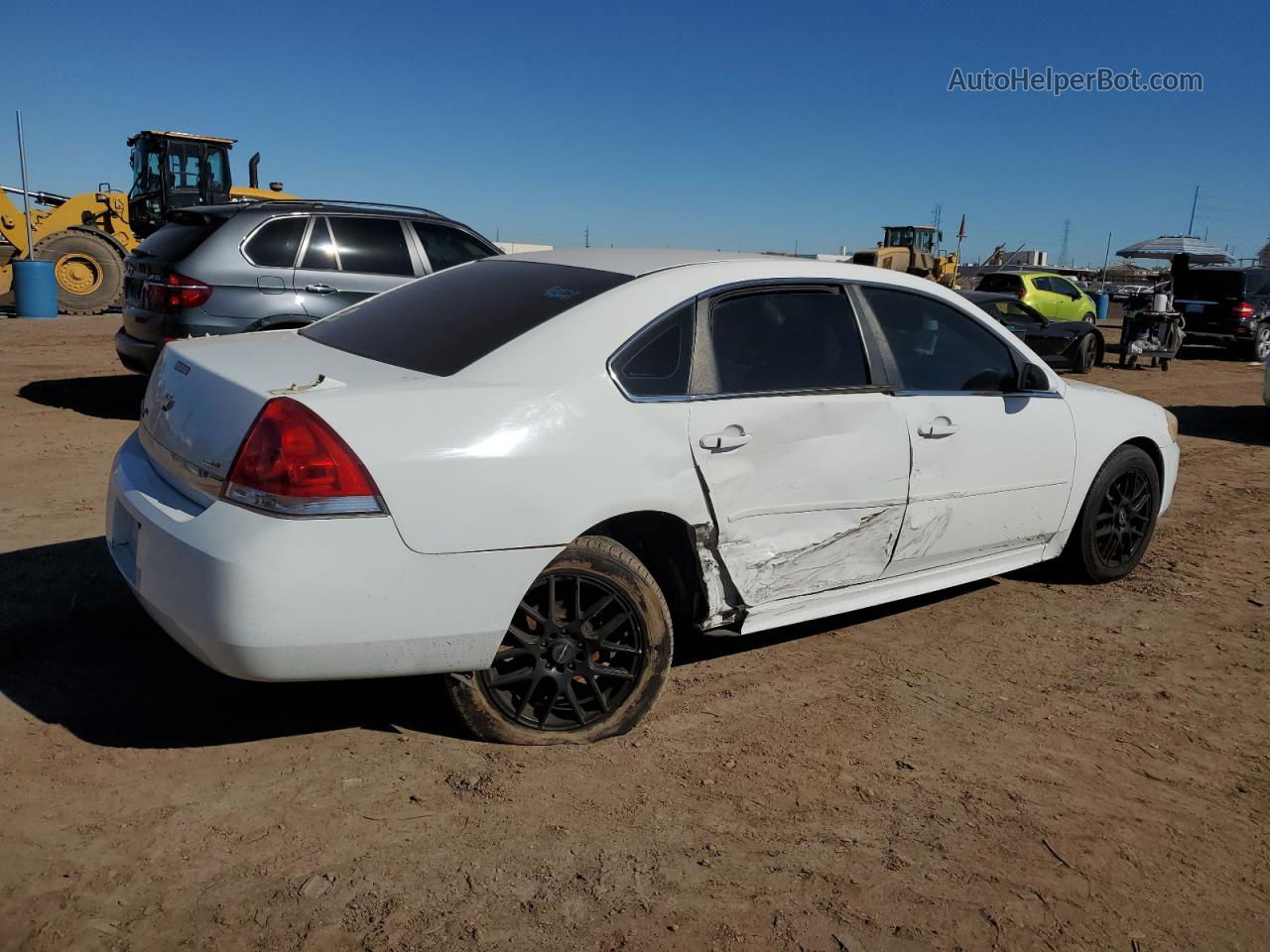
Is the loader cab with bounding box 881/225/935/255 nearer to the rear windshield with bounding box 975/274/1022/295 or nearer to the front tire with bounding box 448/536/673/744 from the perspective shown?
the rear windshield with bounding box 975/274/1022/295

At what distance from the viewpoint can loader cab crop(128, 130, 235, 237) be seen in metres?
18.8

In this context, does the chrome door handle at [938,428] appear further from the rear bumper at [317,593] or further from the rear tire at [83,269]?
the rear tire at [83,269]

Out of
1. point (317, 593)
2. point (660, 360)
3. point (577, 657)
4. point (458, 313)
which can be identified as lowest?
point (577, 657)

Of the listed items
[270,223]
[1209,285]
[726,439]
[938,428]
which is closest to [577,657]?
[726,439]

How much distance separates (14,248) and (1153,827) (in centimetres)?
2217

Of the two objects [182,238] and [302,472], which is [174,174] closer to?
[182,238]

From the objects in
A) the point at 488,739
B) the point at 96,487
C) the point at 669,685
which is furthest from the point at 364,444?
the point at 96,487

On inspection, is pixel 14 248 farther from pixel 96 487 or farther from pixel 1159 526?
pixel 1159 526

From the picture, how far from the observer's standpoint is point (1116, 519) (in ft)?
16.8

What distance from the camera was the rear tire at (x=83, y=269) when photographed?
1859 cm

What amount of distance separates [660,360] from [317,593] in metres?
1.33

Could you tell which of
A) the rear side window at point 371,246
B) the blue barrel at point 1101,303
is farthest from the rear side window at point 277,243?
the blue barrel at point 1101,303

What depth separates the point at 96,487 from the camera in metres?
6.20

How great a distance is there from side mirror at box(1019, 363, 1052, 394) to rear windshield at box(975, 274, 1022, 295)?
16.3 m
